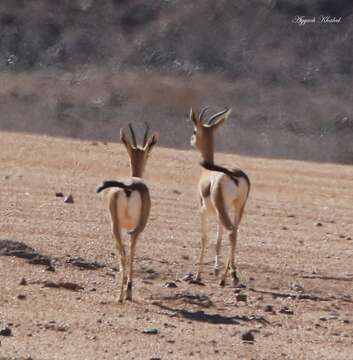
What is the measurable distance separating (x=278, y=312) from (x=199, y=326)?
1.31 m

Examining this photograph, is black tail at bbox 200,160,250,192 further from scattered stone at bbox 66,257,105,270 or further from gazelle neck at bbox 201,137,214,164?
scattered stone at bbox 66,257,105,270

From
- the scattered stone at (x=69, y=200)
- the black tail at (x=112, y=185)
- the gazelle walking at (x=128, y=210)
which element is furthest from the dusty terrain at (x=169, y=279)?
the black tail at (x=112, y=185)

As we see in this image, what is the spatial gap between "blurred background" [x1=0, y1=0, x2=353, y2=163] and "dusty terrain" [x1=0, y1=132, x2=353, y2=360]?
52.8 ft

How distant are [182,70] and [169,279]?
30.5 meters

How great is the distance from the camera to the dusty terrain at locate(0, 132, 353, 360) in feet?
35.5

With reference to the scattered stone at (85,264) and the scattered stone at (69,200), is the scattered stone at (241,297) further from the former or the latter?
the scattered stone at (69,200)

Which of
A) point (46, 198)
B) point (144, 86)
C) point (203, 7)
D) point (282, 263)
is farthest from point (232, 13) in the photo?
point (282, 263)

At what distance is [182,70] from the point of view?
4450cm

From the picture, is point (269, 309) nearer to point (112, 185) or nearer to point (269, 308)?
point (269, 308)

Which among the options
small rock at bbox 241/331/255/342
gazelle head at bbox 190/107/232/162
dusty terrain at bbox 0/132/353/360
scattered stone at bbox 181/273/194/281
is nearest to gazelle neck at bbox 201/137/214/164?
gazelle head at bbox 190/107/232/162

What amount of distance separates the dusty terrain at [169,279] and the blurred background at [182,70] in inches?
634

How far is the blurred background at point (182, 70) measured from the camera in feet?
137

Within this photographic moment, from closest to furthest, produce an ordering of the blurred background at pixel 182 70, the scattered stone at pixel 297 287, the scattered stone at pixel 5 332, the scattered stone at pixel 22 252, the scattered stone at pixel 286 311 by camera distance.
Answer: the scattered stone at pixel 5 332, the scattered stone at pixel 286 311, the scattered stone at pixel 22 252, the scattered stone at pixel 297 287, the blurred background at pixel 182 70

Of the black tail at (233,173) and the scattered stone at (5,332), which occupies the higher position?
the black tail at (233,173)
